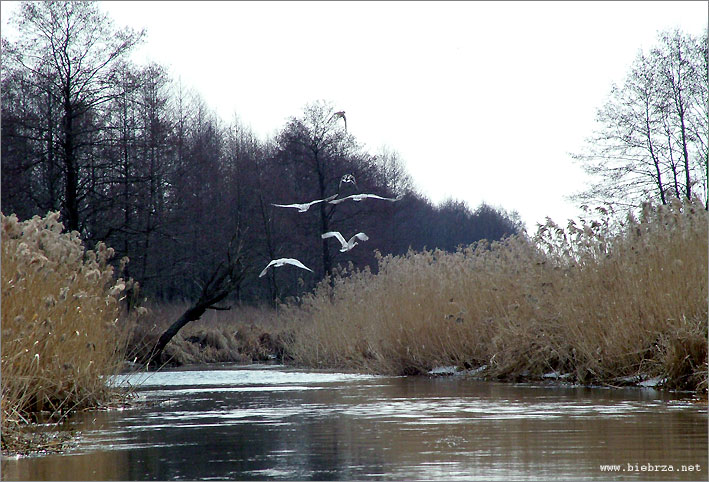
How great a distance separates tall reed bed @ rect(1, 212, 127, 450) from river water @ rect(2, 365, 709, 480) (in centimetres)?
47

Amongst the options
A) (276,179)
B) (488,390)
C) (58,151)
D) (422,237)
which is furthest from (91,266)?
(422,237)

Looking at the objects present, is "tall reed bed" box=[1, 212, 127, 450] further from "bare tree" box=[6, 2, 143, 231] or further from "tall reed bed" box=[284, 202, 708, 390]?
"bare tree" box=[6, 2, 143, 231]

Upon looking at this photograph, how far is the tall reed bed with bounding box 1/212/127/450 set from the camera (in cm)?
735

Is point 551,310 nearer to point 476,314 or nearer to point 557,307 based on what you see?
point 557,307

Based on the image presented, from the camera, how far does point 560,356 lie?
12344mm

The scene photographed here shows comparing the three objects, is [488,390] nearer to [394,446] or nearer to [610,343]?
[610,343]

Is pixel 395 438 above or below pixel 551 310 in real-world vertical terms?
below

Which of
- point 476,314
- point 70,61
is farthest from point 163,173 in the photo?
point 476,314

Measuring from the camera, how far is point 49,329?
27.1 feet

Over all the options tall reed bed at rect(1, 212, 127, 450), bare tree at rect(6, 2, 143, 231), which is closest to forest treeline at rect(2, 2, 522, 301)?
bare tree at rect(6, 2, 143, 231)

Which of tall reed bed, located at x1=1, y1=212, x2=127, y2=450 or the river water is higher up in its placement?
tall reed bed, located at x1=1, y1=212, x2=127, y2=450

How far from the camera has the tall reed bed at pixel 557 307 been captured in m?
10.3

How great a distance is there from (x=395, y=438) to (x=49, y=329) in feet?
11.9

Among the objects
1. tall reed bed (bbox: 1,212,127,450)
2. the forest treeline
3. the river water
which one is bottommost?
the river water
